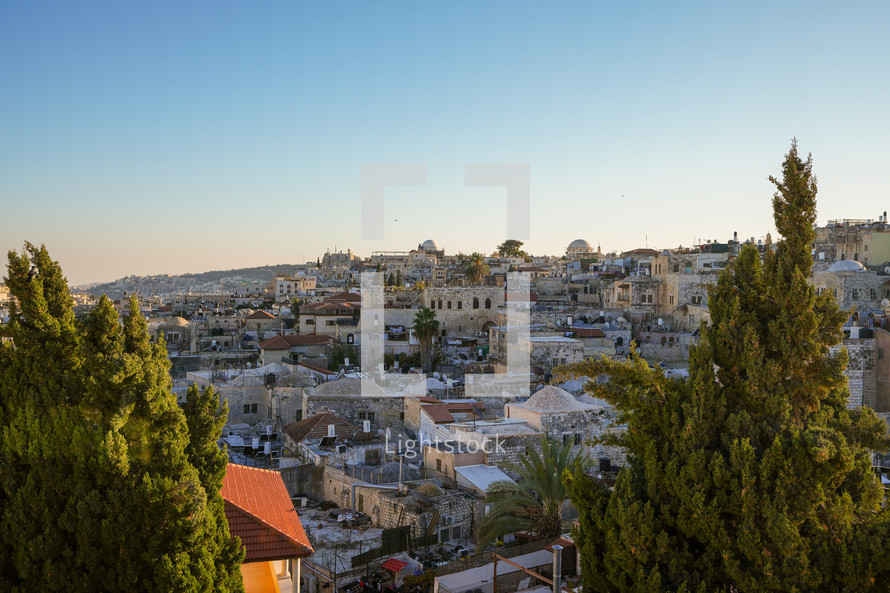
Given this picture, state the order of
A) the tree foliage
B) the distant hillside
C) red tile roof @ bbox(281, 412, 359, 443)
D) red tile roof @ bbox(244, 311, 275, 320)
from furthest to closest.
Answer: the distant hillside → the tree foliage → red tile roof @ bbox(244, 311, 275, 320) → red tile roof @ bbox(281, 412, 359, 443)

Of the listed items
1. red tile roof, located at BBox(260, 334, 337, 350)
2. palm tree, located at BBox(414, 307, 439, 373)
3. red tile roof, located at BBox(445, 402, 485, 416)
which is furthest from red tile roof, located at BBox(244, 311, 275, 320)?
red tile roof, located at BBox(445, 402, 485, 416)

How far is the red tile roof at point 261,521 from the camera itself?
8.09 meters

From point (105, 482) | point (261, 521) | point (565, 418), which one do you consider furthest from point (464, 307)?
point (105, 482)

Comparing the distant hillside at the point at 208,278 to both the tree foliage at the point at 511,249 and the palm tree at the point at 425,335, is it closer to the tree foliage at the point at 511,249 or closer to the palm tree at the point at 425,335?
the tree foliage at the point at 511,249

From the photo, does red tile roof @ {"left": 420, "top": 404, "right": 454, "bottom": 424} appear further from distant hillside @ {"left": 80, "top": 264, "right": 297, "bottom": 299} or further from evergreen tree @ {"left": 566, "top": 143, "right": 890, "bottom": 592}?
distant hillside @ {"left": 80, "top": 264, "right": 297, "bottom": 299}

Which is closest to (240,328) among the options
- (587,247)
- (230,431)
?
(230,431)

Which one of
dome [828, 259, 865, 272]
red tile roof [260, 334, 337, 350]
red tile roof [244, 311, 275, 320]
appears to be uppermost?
dome [828, 259, 865, 272]

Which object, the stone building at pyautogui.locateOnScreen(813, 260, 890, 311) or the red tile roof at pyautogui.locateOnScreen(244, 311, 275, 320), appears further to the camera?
the red tile roof at pyautogui.locateOnScreen(244, 311, 275, 320)

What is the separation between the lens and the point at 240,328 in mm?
46031

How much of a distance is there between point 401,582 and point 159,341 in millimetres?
7001

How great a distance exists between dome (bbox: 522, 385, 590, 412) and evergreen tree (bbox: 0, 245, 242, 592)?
12020mm

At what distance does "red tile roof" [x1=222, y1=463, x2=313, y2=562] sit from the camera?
26.5 ft

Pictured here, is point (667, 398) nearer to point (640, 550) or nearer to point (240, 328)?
point (640, 550)

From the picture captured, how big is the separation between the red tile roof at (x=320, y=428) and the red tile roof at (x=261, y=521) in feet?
36.0
